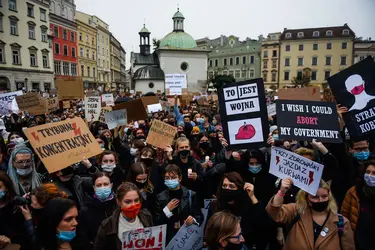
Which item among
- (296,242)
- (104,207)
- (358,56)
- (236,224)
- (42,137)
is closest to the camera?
(236,224)

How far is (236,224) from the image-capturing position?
2465mm

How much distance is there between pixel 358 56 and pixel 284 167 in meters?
70.5

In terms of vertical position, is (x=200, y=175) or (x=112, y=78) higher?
(x=112, y=78)

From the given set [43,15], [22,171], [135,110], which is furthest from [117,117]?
[43,15]

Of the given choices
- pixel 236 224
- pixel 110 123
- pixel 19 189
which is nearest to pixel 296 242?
pixel 236 224

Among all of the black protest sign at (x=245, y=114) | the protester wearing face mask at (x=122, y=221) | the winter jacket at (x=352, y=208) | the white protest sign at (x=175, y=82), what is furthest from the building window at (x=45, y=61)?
the winter jacket at (x=352, y=208)

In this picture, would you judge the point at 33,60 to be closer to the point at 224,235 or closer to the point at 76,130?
the point at 76,130

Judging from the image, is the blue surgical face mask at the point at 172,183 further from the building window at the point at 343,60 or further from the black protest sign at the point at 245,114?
the building window at the point at 343,60

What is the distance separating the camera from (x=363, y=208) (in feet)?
9.90

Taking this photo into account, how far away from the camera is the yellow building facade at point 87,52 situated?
186ft

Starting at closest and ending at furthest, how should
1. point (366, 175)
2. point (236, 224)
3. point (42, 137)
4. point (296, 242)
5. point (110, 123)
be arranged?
point (236, 224) < point (296, 242) < point (366, 175) < point (42, 137) < point (110, 123)

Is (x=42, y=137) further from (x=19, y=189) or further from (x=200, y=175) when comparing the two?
(x=200, y=175)

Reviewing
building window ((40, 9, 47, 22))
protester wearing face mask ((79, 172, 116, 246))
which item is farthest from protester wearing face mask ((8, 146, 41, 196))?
building window ((40, 9, 47, 22))

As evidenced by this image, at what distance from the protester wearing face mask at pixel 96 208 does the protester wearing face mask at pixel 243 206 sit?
Result: 4.09ft
